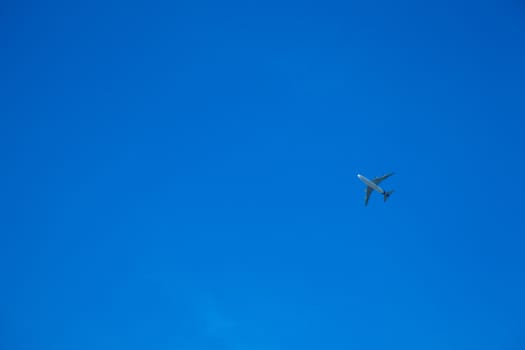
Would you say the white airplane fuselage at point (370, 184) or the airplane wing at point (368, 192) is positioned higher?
the airplane wing at point (368, 192)

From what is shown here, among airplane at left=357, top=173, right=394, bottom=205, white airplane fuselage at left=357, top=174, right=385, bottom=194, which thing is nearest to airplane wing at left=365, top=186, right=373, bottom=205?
airplane at left=357, top=173, right=394, bottom=205

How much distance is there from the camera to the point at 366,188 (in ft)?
277

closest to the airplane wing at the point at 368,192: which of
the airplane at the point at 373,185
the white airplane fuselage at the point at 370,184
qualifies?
the airplane at the point at 373,185

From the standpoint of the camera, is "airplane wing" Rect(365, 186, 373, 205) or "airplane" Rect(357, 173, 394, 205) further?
"airplane wing" Rect(365, 186, 373, 205)

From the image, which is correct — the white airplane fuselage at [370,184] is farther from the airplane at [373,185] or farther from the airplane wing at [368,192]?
the airplane wing at [368,192]

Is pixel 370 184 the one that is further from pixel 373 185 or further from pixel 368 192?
pixel 368 192

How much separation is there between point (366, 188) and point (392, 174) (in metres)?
5.69

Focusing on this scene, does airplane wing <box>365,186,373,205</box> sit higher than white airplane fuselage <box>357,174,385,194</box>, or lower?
higher

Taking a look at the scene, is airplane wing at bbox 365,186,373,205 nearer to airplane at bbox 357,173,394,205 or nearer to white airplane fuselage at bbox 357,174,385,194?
airplane at bbox 357,173,394,205

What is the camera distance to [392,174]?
8125 centimetres

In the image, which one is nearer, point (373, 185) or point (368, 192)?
point (373, 185)

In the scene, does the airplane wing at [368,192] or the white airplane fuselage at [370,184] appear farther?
the airplane wing at [368,192]

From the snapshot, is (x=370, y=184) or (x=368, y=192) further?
(x=368, y=192)

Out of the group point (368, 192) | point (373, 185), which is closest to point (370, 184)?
point (373, 185)
